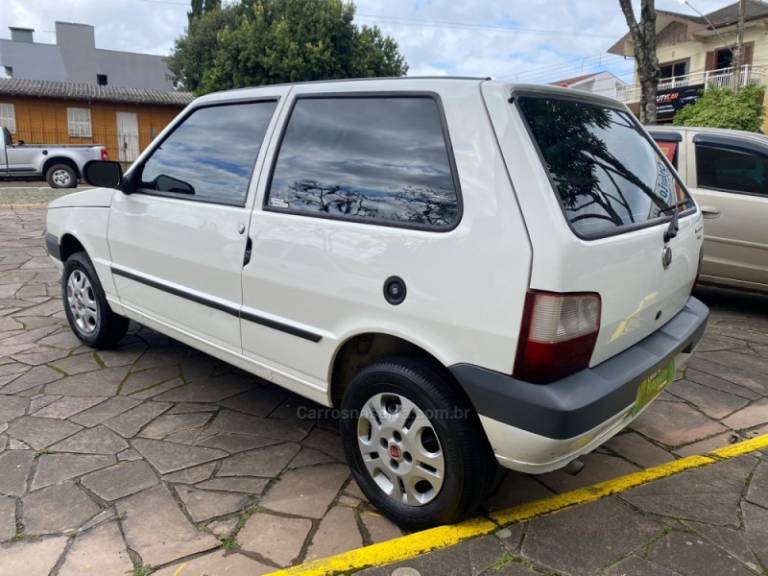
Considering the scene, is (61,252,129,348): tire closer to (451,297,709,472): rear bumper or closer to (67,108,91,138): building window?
(451,297,709,472): rear bumper

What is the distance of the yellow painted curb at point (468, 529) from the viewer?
2.23 m

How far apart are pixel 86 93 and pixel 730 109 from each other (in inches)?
937

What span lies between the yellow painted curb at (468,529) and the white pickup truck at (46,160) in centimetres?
1668

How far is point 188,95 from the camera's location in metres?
27.7

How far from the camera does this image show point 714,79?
23984 millimetres

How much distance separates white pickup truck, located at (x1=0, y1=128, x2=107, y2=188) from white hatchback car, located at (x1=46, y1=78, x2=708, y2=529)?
615 inches

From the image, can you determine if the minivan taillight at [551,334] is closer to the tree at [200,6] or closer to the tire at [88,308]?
the tire at [88,308]

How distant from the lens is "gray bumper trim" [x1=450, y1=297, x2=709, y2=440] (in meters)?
2.03

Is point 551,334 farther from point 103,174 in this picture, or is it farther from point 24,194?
point 24,194

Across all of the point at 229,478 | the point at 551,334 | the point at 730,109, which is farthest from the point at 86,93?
the point at 551,334

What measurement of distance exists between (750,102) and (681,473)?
21752 mm

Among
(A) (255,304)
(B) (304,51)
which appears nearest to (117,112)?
(B) (304,51)

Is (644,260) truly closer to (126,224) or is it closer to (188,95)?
(126,224)

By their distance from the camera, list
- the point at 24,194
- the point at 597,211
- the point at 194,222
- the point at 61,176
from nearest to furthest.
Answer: the point at 597,211 → the point at 194,222 → the point at 24,194 → the point at 61,176
